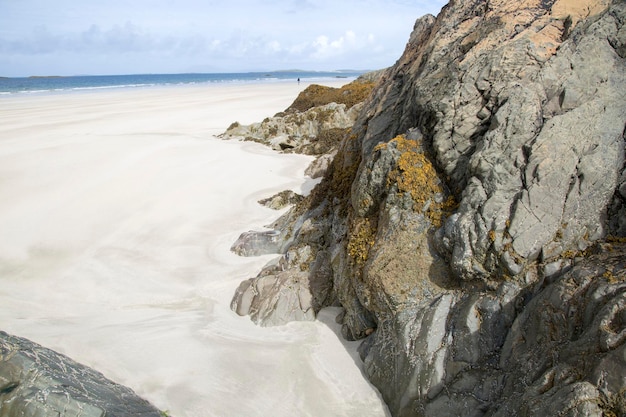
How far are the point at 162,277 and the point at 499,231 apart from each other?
7136 mm

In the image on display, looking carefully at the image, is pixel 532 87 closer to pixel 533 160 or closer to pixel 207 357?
pixel 533 160

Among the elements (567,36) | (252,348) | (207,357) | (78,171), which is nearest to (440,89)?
(567,36)

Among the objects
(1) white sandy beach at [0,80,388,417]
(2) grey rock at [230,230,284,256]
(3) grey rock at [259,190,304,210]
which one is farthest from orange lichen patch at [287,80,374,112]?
(2) grey rock at [230,230,284,256]

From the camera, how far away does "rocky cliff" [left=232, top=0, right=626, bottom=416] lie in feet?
13.6

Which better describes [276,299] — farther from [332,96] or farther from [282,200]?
[332,96]

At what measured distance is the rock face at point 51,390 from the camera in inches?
175

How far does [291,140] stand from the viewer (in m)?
22.6

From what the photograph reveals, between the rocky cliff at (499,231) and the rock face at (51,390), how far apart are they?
275 centimetres

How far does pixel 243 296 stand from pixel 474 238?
4473 mm

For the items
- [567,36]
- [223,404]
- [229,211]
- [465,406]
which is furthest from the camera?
[229,211]

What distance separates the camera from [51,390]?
4617 millimetres

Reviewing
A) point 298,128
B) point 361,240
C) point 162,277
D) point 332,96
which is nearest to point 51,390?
point 361,240

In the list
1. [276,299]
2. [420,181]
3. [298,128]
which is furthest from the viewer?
[298,128]

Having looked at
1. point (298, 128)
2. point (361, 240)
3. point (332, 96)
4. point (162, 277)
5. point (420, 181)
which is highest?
point (332, 96)
